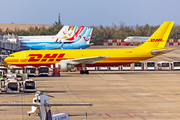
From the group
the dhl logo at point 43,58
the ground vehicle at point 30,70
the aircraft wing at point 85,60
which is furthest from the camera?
the dhl logo at point 43,58

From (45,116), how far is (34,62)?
40.1 meters

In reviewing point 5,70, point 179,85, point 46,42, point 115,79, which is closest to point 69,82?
point 115,79

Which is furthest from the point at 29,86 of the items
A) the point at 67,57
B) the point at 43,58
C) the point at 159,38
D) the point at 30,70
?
the point at 159,38

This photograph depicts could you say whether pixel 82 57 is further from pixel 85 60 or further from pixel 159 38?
pixel 159 38

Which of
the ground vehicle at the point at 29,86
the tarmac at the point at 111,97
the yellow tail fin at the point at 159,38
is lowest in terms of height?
the tarmac at the point at 111,97

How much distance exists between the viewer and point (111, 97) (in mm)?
34844

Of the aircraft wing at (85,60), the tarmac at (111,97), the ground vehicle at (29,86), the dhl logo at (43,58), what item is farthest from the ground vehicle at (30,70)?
the ground vehicle at (29,86)

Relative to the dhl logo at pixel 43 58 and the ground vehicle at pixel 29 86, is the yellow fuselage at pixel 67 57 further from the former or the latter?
the ground vehicle at pixel 29 86

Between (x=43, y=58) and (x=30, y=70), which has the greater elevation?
(x=43, y=58)

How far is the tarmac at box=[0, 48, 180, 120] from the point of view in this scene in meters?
26.8


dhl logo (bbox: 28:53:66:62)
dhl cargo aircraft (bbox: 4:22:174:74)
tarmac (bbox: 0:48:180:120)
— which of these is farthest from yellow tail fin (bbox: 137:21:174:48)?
dhl logo (bbox: 28:53:66:62)

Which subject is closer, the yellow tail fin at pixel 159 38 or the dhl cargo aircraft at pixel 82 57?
the dhl cargo aircraft at pixel 82 57

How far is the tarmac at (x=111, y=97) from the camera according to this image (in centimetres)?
2681

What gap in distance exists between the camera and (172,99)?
111 ft
